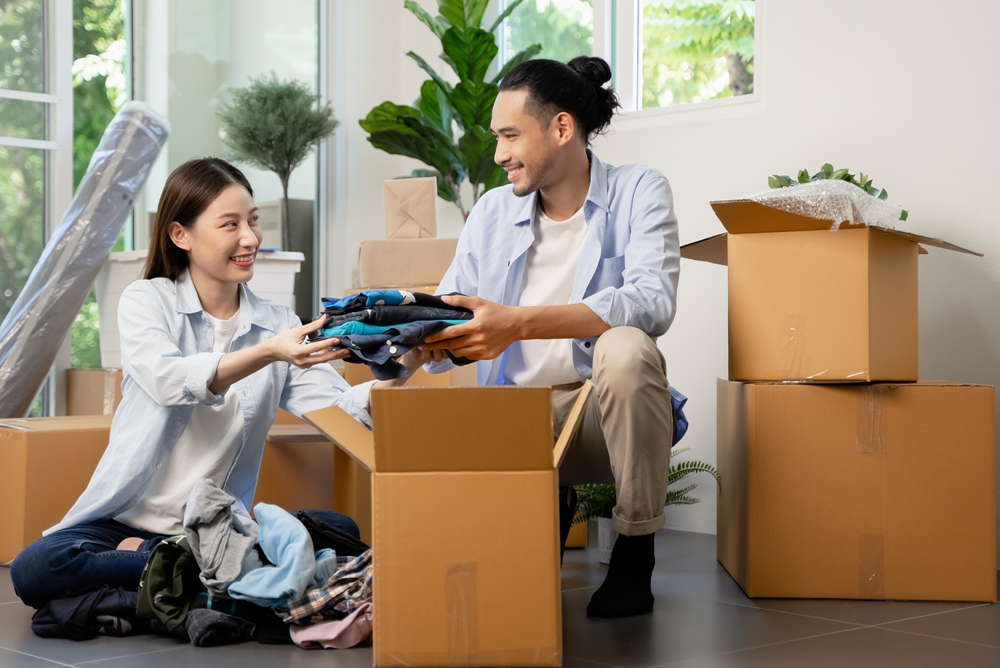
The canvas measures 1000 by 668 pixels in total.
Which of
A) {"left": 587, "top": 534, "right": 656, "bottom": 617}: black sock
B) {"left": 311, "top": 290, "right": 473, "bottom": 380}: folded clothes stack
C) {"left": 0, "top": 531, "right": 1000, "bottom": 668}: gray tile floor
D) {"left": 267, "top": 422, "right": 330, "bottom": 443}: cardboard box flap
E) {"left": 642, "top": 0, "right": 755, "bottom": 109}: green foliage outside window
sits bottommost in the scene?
{"left": 0, "top": 531, "right": 1000, "bottom": 668}: gray tile floor

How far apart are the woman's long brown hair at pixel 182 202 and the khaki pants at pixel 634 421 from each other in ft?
2.74

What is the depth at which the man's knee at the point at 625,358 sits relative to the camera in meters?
1.79

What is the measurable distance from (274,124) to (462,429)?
2.56 metres

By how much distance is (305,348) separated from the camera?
5.55ft

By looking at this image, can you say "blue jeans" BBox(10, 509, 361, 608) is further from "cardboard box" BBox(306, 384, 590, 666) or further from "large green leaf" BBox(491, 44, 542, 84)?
"large green leaf" BBox(491, 44, 542, 84)

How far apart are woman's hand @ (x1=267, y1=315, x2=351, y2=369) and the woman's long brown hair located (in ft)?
1.45

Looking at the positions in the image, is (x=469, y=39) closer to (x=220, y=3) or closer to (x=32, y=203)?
(x=220, y=3)

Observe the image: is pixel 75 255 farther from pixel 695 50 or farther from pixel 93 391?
pixel 695 50

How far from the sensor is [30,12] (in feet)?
11.1

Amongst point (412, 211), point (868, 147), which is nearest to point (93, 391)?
point (412, 211)

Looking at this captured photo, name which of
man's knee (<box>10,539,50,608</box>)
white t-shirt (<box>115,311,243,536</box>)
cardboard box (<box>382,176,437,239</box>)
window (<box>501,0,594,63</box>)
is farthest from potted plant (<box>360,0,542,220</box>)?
man's knee (<box>10,539,50,608</box>)

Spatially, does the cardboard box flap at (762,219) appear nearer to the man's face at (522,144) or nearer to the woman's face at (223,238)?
the man's face at (522,144)

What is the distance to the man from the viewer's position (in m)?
1.80

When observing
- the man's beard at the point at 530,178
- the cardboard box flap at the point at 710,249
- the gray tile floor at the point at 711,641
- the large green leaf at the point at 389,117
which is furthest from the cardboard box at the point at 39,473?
the large green leaf at the point at 389,117
